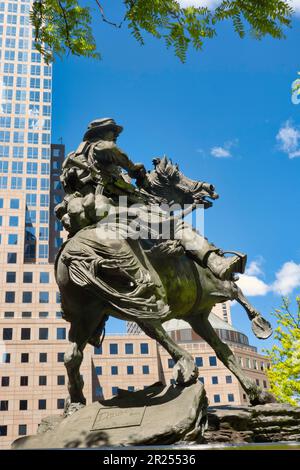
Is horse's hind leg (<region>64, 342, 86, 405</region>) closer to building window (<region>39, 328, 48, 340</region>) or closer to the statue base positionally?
the statue base

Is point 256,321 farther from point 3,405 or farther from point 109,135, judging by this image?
point 3,405

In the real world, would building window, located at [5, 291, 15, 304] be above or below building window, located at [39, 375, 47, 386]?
above

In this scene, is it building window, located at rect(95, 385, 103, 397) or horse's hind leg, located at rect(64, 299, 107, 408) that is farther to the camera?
building window, located at rect(95, 385, 103, 397)

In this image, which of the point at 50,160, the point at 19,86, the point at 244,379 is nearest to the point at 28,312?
the point at 50,160

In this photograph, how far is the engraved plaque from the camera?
220 inches

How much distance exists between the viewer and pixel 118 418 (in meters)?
5.71

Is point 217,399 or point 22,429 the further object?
point 217,399

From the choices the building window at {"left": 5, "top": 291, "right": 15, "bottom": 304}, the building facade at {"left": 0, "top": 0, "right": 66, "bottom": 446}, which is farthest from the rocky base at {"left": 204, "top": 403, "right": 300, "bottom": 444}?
the building window at {"left": 5, "top": 291, "right": 15, "bottom": 304}

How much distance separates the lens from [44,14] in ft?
17.8

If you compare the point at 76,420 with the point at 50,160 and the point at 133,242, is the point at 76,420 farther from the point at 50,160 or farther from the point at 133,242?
the point at 50,160

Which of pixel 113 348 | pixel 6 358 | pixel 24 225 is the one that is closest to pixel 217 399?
pixel 113 348

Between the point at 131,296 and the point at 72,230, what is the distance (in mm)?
1488

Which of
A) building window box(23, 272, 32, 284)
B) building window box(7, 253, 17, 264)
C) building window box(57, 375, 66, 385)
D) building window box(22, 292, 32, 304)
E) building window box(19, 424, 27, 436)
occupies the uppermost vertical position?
building window box(7, 253, 17, 264)

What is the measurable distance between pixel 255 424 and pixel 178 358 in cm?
150
